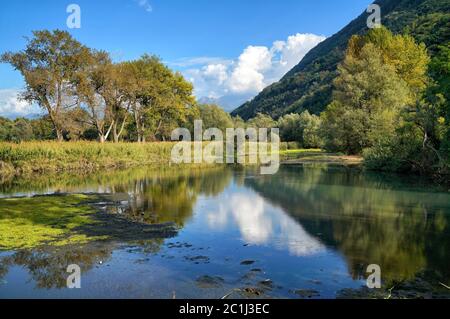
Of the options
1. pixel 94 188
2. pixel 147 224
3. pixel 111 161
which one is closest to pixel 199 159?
pixel 111 161

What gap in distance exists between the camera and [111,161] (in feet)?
152

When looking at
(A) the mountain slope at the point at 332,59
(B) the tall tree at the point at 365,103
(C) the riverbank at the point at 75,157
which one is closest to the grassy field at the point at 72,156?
(C) the riverbank at the point at 75,157

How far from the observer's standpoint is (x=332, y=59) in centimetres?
15688

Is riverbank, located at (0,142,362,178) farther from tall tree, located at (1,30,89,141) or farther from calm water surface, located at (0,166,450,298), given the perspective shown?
calm water surface, located at (0,166,450,298)

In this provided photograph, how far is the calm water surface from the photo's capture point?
9.59m

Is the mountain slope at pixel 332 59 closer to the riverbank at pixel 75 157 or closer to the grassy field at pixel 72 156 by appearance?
the riverbank at pixel 75 157

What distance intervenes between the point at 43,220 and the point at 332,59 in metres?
154

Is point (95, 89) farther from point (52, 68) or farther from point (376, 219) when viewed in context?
point (376, 219)

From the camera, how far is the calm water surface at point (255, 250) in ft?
31.5

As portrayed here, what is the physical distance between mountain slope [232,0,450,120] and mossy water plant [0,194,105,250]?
67310 mm

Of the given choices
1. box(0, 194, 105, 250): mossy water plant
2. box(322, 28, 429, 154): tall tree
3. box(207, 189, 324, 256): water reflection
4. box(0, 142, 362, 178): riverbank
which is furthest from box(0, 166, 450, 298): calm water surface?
box(322, 28, 429, 154): tall tree

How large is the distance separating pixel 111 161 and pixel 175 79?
23.7 meters

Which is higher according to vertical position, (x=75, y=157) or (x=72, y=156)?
(x=72, y=156)

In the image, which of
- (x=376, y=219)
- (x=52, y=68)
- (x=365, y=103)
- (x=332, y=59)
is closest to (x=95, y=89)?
(x=52, y=68)
